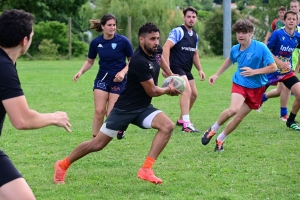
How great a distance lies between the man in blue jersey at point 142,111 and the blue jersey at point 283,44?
4072mm

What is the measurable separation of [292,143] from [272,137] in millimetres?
612

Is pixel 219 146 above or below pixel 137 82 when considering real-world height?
below

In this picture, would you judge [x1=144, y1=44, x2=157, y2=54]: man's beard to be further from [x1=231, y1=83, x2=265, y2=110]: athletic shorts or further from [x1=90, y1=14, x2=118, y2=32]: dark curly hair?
[x1=90, y1=14, x2=118, y2=32]: dark curly hair

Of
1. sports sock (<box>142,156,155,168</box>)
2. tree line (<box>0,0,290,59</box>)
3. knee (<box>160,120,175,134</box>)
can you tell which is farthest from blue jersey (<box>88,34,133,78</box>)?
tree line (<box>0,0,290,59</box>)

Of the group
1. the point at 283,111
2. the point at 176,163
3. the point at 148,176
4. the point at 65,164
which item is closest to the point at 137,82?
the point at 148,176

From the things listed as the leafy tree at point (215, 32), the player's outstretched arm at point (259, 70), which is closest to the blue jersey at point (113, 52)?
the player's outstretched arm at point (259, 70)

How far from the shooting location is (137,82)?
6938 mm

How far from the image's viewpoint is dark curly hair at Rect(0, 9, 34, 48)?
4.41 metres

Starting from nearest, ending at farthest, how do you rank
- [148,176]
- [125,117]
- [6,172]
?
[6,172], [148,176], [125,117]

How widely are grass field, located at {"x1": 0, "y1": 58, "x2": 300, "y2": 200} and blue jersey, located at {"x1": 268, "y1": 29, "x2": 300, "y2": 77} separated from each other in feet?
4.19

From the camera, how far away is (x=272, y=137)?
994cm

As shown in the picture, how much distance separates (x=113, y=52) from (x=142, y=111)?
104 inches

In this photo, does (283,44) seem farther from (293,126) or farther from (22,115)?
(22,115)

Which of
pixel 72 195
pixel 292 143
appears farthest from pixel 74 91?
pixel 72 195
